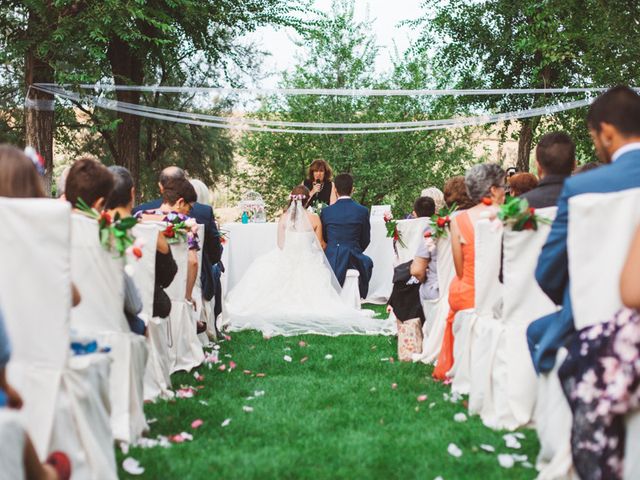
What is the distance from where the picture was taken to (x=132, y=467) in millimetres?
3469

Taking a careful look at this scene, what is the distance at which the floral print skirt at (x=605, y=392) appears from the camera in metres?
2.45

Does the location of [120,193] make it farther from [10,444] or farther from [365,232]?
[365,232]

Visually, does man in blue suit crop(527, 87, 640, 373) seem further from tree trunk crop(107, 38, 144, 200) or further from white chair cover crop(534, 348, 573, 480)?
tree trunk crop(107, 38, 144, 200)

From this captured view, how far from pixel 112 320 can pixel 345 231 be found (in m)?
6.02

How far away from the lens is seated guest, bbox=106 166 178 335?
4075 millimetres

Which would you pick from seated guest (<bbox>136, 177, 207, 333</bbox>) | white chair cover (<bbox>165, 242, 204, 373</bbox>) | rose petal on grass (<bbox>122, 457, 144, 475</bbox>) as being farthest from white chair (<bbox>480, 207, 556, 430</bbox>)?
seated guest (<bbox>136, 177, 207, 333</bbox>)

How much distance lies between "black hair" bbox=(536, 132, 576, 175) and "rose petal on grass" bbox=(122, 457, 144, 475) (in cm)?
262

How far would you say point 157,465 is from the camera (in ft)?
11.6

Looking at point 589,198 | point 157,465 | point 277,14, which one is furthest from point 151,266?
point 277,14

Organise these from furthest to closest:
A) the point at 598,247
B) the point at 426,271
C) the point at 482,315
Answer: the point at 426,271, the point at 482,315, the point at 598,247

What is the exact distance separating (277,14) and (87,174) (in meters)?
10.2

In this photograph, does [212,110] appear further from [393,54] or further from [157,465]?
[157,465]

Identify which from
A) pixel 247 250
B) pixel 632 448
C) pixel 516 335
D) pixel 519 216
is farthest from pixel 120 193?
pixel 247 250

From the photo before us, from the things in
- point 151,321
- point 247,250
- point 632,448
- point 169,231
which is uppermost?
point 169,231
